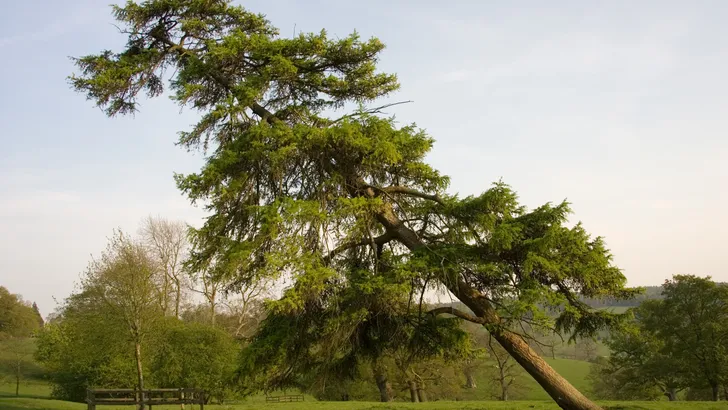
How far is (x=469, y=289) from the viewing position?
9.99m

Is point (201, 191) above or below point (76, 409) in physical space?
above

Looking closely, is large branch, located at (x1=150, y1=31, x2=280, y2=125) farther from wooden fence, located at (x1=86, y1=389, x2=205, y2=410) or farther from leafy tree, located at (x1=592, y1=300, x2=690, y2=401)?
leafy tree, located at (x1=592, y1=300, x2=690, y2=401)

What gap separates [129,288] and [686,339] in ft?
99.1

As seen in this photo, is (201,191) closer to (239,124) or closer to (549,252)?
(239,124)

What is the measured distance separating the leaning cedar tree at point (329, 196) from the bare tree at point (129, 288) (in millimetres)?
11935

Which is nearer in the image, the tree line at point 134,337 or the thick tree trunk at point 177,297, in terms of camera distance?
the tree line at point 134,337

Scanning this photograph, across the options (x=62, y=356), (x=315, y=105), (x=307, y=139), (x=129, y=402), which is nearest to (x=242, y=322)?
(x=62, y=356)

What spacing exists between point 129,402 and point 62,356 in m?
14.5

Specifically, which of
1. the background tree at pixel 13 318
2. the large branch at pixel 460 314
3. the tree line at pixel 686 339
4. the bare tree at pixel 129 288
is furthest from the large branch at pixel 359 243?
the background tree at pixel 13 318

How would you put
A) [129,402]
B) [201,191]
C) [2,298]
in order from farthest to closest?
[2,298], [129,402], [201,191]

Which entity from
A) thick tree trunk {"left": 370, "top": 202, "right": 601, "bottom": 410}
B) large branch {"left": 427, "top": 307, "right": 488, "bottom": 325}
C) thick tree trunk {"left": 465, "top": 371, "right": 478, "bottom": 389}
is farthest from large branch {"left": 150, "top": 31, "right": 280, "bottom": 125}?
thick tree trunk {"left": 465, "top": 371, "right": 478, "bottom": 389}

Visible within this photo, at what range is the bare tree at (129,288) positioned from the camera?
21984mm

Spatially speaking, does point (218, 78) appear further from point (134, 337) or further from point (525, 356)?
point (134, 337)

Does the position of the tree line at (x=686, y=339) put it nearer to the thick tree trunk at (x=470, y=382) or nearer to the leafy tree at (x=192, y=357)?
the thick tree trunk at (x=470, y=382)
